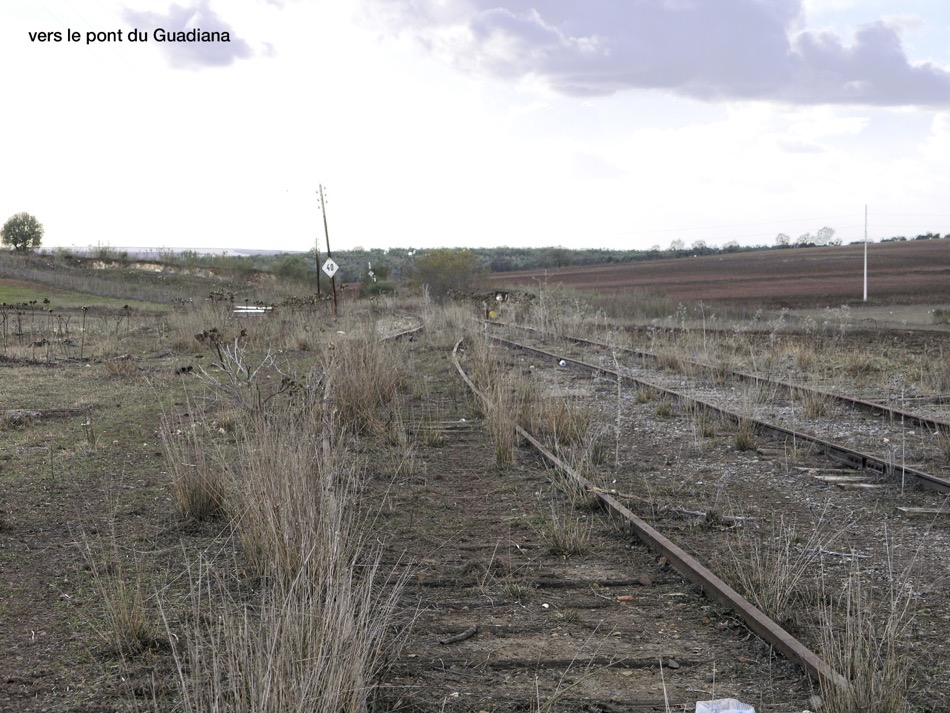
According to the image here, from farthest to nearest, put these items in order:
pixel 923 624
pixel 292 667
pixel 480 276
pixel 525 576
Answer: pixel 480 276, pixel 525 576, pixel 923 624, pixel 292 667

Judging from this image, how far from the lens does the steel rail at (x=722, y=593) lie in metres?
4.12

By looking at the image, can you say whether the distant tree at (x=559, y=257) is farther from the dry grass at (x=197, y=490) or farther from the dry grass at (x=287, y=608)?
the dry grass at (x=287, y=608)

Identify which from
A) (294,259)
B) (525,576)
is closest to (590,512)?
(525,576)

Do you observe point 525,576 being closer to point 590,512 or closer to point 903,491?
point 590,512

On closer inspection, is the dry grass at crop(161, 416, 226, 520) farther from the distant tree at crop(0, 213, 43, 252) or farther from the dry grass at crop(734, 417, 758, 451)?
the distant tree at crop(0, 213, 43, 252)

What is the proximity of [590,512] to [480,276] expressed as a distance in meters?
45.7

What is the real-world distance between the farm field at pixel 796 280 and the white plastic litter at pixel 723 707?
29044 millimetres

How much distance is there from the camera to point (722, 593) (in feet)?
16.9

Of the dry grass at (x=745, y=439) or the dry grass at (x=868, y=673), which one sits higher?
the dry grass at (x=868, y=673)

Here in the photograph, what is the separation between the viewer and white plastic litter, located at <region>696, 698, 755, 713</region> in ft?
11.8

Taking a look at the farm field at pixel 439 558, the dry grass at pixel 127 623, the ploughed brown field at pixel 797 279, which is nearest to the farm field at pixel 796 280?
the ploughed brown field at pixel 797 279

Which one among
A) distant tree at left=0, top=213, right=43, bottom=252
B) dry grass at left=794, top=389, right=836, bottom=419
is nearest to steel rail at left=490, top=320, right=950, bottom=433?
dry grass at left=794, top=389, right=836, bottom=419

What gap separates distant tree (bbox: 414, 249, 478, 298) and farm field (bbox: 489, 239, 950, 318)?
321cm

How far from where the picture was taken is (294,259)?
260ft
